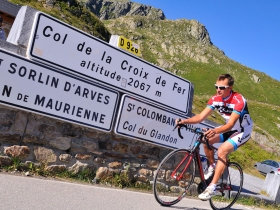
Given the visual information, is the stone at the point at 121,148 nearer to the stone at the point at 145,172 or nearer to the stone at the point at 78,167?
the stone at the point at 145,172

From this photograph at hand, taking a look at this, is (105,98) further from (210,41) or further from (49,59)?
(210,41)

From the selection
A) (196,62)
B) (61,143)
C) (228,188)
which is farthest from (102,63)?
(196,62)

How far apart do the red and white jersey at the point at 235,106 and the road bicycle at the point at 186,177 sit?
1.63 ft

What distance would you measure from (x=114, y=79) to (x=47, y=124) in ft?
4.57

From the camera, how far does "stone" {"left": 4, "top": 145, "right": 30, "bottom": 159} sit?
4.29m

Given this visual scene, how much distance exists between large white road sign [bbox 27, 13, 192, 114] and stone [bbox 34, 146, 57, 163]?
1231mm

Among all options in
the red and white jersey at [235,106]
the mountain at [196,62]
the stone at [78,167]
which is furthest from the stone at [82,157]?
the mountain at [196,62]

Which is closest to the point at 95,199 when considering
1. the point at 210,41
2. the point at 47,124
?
the point at 47,124

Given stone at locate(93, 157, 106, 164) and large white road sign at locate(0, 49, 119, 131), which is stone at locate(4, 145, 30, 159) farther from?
stone at locate(93, 157, 106, 164)

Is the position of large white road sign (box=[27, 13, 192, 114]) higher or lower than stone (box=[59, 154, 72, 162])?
higher

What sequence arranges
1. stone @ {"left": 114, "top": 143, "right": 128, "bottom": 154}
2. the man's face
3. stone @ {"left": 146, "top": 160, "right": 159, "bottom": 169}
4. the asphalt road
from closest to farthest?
the asphalt road → the man's face → stone @ {"left": 114, "top": 143, "right": 128, "bottom": 154} → stone @ {"left": 146, "top": 160, "right": 159, "bottom": 169}

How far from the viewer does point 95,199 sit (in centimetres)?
407

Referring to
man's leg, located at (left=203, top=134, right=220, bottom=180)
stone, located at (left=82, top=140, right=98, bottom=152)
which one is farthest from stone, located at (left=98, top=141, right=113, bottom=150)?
man's leg, located at (left=203, top=134, right=220, bottom=180)

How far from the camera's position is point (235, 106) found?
184 inches
